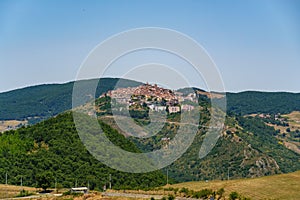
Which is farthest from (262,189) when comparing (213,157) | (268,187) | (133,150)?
(213,157)

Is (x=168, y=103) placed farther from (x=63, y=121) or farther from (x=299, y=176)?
(x=299, y=176)

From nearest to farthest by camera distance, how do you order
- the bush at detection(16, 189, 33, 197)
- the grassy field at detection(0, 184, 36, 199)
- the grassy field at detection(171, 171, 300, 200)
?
the grassy field at detection(171, 171, 300, 200), the bush at detection(16, 189, 33, 197), the grassy field at detection(0, 184, 36, 199)

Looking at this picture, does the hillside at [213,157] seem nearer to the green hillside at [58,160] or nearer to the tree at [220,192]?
the green hillside at [58,160]

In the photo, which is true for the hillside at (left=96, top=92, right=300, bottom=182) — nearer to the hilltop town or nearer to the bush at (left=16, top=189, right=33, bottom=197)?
the hilltop town

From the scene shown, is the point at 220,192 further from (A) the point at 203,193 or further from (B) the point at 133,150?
(B) the point at 133,150

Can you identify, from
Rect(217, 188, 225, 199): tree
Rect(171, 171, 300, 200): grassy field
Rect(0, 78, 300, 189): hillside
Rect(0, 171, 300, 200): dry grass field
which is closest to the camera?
Rect(171, 171, 300, 200): grassy field

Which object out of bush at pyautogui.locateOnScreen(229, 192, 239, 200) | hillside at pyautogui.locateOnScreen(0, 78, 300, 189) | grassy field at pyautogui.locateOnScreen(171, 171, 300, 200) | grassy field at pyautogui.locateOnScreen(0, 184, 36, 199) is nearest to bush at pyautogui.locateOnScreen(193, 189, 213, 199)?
grassy field at pyautogui.locateOnScreen(171, 171, 300, 200)

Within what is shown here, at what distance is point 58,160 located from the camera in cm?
9244

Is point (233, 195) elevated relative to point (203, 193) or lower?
elevated

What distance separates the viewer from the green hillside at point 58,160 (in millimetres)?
86875

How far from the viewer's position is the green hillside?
8688 centimetres

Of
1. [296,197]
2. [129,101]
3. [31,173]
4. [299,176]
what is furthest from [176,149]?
[296,197]

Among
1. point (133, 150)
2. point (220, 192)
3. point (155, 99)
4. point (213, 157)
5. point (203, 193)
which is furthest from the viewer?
point (155, 99)

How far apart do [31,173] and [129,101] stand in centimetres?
5973
